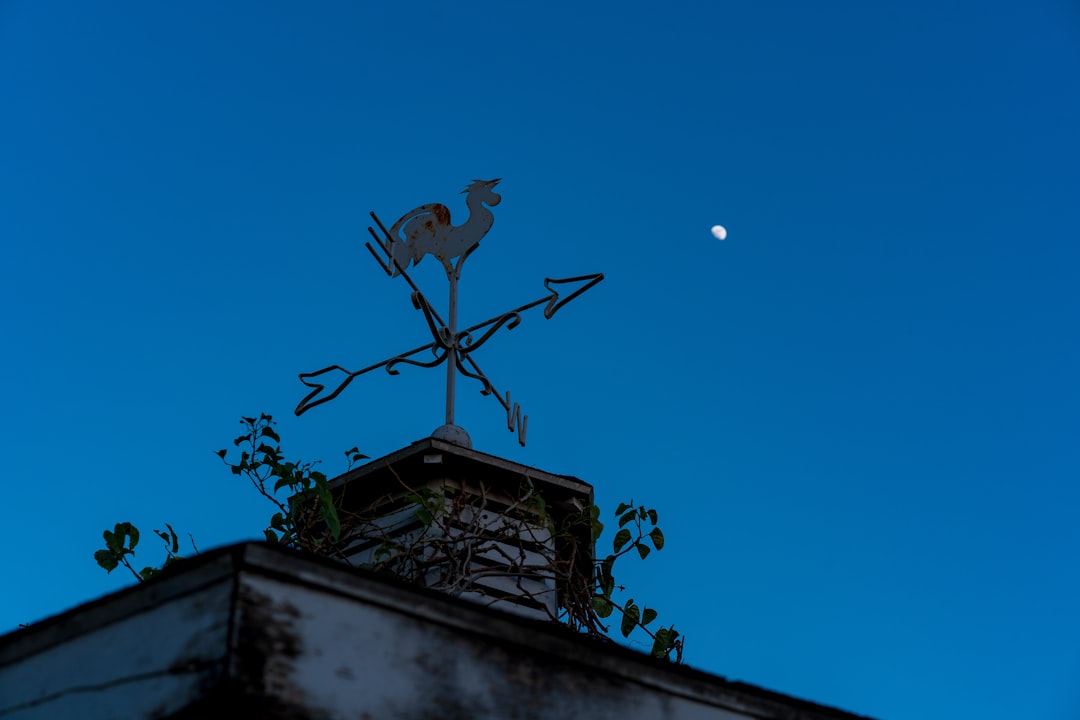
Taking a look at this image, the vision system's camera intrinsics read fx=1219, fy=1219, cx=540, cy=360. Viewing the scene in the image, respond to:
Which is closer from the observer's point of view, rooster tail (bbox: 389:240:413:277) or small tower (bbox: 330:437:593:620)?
small tower (bbox: 330:437:593:620)

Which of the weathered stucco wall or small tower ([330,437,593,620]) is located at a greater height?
small tower ([330,437,593,620])

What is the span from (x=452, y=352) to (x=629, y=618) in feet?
5.48

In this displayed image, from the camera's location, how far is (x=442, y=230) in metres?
7.01

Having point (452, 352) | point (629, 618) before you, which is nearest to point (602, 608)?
point (629, 618)

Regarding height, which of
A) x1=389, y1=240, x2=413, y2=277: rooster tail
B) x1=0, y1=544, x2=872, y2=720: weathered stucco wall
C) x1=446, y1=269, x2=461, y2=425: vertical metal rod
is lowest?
x1=0, y1=544, x2=872, y2=720: weathered stucco wall

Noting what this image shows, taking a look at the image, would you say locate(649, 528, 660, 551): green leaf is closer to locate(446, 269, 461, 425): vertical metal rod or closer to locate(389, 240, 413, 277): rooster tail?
locate(446, 269, 461, 425): vertical metal rod

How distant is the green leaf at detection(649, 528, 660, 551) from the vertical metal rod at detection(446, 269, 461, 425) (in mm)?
1187

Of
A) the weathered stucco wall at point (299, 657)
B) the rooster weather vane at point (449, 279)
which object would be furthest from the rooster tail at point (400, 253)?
the weathered stucco wall at point (299, 657)

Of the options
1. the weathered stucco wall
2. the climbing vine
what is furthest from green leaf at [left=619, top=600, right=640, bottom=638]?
the weathered stucco wall

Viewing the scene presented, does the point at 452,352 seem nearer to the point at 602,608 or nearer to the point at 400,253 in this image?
the point at 400,253

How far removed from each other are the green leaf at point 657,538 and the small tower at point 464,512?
33 centimetres

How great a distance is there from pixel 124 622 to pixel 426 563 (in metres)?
2.71

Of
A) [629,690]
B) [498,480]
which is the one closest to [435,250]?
[498,480]

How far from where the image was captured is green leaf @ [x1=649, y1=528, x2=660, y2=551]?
6.30m
